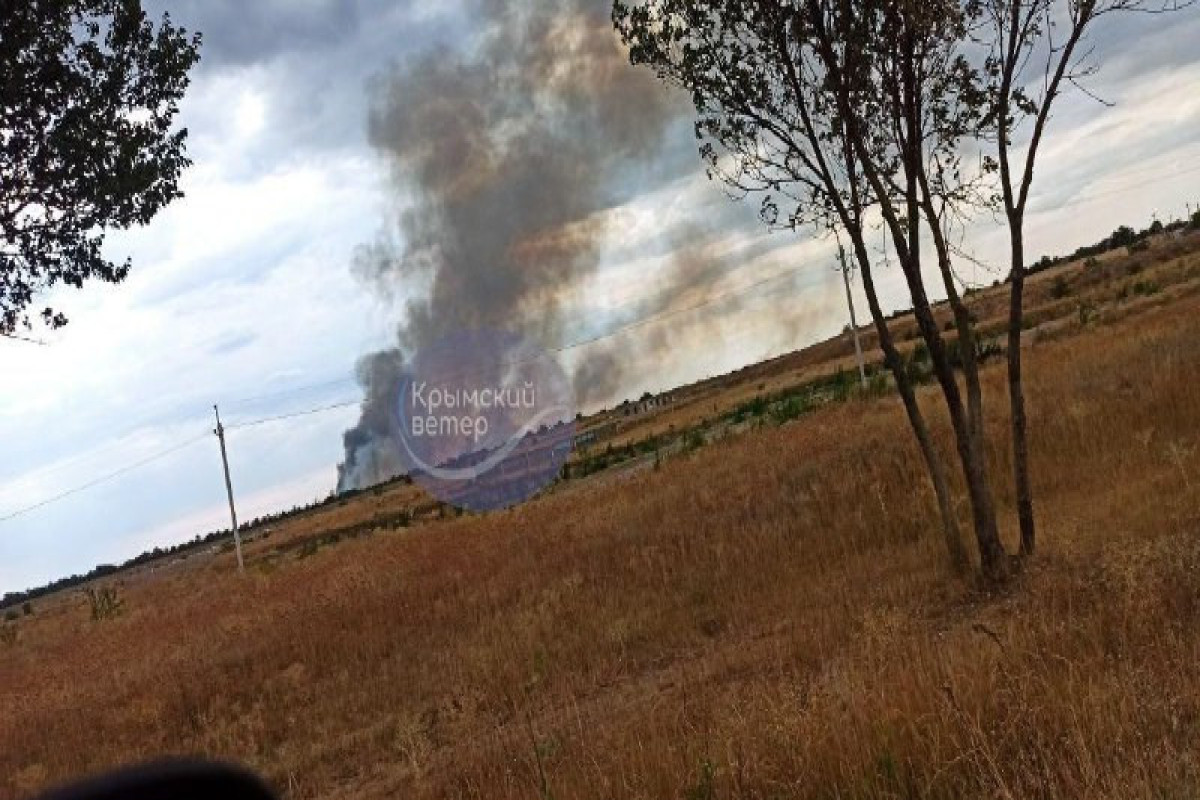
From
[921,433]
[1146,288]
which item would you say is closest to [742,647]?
[921,433]

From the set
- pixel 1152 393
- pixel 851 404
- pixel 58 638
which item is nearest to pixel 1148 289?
pixel 851 404

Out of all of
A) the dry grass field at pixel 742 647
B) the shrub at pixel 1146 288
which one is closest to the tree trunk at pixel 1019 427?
the dry grass field at pixel 742 647

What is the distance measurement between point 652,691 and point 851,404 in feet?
65.5

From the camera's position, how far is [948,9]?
934cm

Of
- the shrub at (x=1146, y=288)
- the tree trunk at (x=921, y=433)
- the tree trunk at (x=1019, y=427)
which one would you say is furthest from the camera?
the shrub at (x=1146, y=288)

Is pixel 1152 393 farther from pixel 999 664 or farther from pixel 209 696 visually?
pixel 209 696

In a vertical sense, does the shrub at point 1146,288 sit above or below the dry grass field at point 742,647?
above

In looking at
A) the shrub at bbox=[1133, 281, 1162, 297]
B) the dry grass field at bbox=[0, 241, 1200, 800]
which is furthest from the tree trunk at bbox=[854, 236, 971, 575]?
the shrub at bbox=[1133, 281, 1162, 297]

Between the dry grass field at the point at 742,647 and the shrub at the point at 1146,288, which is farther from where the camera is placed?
the shrub at the point at 1146,288

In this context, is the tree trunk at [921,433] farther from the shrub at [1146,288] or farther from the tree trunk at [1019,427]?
the shrub at [1146,288]

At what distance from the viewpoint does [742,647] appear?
963 cm

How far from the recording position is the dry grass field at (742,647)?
485 cm

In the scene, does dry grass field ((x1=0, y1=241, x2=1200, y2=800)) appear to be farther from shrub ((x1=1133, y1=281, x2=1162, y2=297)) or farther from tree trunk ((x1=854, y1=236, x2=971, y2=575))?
shrub ((x1=1133, y1=281, x2=1162, y2=297))

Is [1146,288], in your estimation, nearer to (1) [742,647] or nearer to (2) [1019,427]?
(2) [1019,427]
